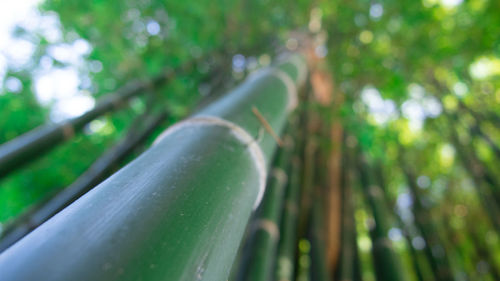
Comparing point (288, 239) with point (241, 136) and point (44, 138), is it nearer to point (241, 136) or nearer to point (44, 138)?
point (241, 136)

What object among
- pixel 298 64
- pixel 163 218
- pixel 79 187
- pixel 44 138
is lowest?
pixel 298 64

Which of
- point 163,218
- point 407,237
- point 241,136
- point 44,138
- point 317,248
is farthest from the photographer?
point 407,237

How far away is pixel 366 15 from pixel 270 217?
258 cm

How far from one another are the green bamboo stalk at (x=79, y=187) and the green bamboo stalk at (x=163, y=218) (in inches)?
22.7

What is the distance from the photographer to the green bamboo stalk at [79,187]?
45.3 inches

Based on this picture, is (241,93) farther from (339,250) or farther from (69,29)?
(69,29)

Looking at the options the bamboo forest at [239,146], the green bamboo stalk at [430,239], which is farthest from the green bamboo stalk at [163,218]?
the green bamboo stalk at [430,239]

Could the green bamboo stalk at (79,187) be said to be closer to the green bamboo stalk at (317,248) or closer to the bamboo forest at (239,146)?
the bamboo forest at (239,146)

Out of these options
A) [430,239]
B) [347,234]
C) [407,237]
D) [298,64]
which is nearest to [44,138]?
[298,64]

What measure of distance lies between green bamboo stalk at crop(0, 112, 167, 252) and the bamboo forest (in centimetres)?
1

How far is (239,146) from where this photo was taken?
28.0 inches

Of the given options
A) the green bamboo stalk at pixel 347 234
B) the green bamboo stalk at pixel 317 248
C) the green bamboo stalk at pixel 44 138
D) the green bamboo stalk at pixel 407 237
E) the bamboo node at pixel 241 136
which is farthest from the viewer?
the green bamboo stalk at pixel 407 237

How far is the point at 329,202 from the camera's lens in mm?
2592

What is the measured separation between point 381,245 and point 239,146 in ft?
4.12
